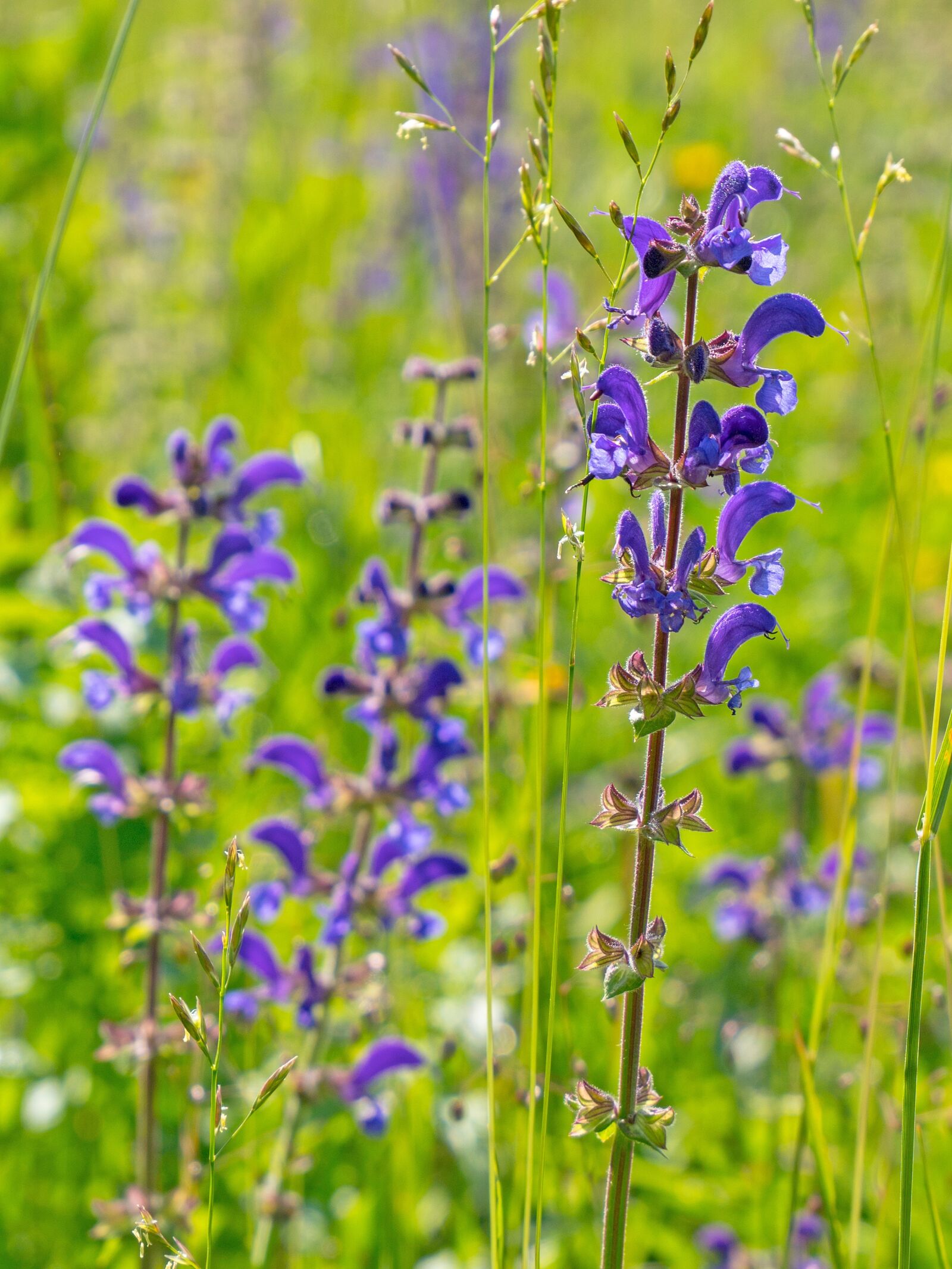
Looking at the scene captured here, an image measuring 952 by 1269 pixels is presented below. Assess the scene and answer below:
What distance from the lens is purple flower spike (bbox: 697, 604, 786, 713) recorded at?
1395 millimetres

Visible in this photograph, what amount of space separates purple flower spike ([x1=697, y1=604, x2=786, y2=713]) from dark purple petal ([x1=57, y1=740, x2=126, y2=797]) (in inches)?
56.5

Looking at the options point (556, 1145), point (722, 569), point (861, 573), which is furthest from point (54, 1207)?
point (861, 573)

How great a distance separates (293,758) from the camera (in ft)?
8.58

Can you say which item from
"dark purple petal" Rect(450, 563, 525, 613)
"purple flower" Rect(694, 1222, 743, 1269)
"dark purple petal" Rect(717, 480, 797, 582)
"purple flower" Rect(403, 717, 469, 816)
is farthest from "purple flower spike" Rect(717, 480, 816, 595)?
"purple flower" Rect(694, 1222, 743, 1269)

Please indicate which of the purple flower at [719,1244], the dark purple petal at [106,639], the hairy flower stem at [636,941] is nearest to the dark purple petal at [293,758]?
the dark purple petal at [106,639]

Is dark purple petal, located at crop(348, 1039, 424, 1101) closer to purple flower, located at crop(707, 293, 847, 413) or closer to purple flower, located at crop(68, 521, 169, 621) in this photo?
purple flower, located at crop(68, 521, 169, 621)

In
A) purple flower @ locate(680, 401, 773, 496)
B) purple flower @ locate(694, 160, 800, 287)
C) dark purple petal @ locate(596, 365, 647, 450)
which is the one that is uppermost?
purple flower @ locate(694, 160, 800, 287)

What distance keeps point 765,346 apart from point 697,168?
18.7 feet

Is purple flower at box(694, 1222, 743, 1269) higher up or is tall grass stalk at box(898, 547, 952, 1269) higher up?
tall grass stalk at box(898, 547, 952, 1269)

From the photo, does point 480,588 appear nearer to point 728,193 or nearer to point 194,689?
point 194,689

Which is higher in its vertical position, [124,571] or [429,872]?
[124,571]

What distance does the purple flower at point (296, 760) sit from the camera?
259 centimetres

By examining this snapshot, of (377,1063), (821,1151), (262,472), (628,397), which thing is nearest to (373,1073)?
(377,1063)

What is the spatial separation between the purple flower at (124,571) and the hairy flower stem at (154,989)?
121 millimetres
